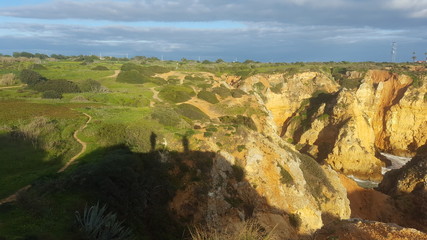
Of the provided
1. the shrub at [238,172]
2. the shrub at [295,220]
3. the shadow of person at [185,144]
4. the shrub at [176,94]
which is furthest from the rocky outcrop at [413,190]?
the shrub at [176,94]

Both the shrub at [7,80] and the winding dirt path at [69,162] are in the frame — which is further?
the shrub at [7,80]

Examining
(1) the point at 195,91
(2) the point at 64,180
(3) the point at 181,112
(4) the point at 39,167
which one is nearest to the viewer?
(2) the point at 64,180

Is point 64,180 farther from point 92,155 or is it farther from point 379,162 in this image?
point 379,162

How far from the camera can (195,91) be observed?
4278 centimetres

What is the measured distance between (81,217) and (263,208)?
10468mm

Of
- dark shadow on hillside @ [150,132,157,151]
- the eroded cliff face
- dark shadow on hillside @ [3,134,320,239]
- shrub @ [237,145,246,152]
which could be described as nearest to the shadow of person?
dark shadow on hillside @ [3,134,320,239]

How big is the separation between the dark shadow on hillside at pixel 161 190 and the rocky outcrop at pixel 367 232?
4.59m

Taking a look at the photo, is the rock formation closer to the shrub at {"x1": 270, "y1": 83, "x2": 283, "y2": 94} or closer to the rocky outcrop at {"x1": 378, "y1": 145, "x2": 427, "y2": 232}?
the shrub at {"x1": 270, "y1": 83, "x2": 283, "y2": 94}

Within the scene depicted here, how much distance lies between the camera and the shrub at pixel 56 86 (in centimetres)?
3394

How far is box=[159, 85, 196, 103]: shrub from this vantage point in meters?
35.7

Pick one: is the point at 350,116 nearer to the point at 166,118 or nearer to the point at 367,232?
the point at 166,118

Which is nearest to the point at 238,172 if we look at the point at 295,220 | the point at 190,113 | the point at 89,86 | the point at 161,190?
the point at 295,220

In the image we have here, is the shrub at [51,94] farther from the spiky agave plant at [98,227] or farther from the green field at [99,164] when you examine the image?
the spiky agave plant at [98,227]

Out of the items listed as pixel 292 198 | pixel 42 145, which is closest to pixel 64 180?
pixel 42 145
